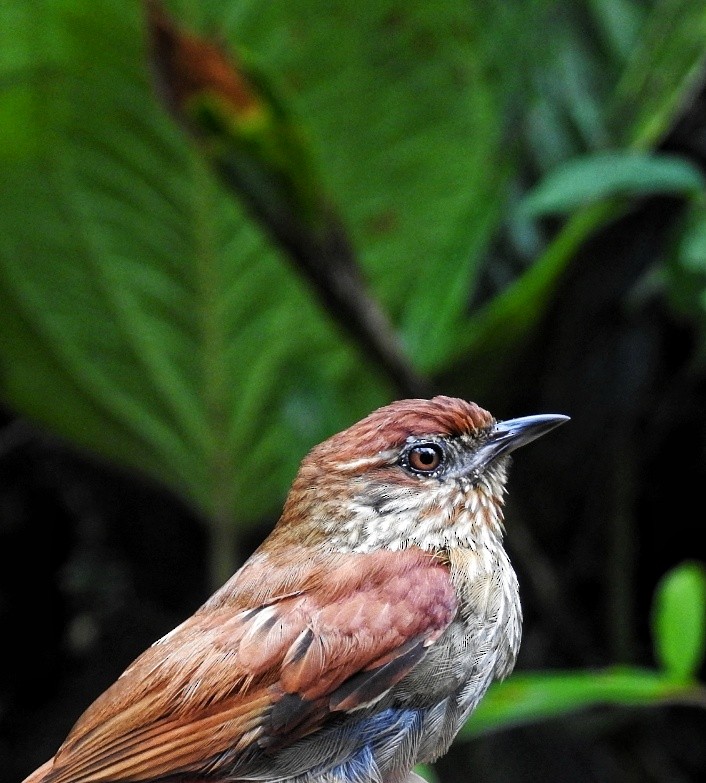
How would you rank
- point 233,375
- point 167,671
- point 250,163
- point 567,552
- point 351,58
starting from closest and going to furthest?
point 167,671, point 250,163, point 351,58, point 233,375, point 567,552

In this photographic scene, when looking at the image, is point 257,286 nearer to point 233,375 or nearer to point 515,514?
point 233,375

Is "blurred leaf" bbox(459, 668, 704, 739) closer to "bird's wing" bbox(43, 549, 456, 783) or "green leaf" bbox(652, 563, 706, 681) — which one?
"green leaf" bbox(652, 563, 706, 681)

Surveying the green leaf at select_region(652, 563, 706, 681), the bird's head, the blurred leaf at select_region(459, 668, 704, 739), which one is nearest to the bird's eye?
the bird's head

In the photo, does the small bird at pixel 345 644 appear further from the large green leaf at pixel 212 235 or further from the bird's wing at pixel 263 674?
the large green leaf at pixel 212 235

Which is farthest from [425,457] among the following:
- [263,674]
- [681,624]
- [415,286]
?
[415,286]

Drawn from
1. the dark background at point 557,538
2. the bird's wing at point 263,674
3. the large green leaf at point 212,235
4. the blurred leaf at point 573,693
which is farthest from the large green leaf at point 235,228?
the bird's wing at point 263,674

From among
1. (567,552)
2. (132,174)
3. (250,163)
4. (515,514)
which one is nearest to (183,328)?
(132,174)
